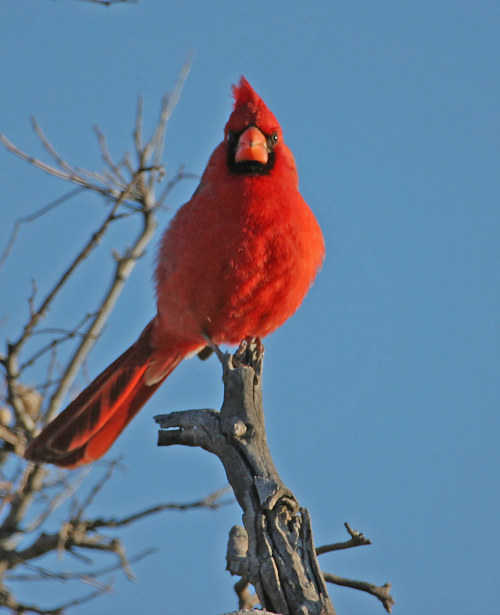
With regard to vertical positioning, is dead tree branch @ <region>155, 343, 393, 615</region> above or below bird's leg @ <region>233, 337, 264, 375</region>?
below

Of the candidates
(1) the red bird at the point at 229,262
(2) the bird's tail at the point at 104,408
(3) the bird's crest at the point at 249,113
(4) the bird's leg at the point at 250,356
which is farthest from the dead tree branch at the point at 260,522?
(3) the bird's crest at the point at 249,113

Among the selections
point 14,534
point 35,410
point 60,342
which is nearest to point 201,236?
point 60,342

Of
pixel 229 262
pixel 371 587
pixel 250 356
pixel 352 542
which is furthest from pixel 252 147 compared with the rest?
pixel 371 587

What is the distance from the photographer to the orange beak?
10.5 feet

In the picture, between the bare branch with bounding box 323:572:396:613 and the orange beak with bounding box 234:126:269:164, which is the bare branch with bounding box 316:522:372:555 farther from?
the orange beak with bounding box 234:126:269:164

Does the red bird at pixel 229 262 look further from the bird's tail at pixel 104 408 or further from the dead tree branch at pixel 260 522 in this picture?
the dead tree branch at pixel 260 522

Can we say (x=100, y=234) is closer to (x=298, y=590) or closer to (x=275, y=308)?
(x=275, y=308)

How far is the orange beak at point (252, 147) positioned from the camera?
10.5 feet

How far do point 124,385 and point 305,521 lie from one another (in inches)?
57.6

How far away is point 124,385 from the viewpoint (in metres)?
3.62

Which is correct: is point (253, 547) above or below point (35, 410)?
below

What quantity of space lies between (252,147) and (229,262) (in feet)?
1.50

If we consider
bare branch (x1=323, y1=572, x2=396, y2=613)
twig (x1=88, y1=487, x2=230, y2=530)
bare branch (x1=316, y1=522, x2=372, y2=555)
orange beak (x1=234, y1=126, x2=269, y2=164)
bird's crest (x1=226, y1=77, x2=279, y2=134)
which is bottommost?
bare branch (x1=323, y1=572, x2=396, y2=613)

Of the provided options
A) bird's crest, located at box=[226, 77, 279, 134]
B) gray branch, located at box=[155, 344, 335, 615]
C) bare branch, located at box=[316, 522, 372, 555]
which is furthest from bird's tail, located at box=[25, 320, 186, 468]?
bare branch, located at box=[316, 522, 372, 555]
